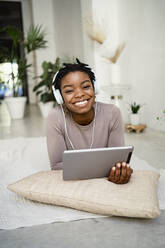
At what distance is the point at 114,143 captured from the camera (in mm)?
1812

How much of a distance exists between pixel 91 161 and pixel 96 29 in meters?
3.18

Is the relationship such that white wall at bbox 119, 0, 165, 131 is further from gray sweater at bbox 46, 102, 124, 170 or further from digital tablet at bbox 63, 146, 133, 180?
digital tablet at bbox 63, 146, 133, 180

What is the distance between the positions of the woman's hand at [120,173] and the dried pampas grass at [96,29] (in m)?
3.16

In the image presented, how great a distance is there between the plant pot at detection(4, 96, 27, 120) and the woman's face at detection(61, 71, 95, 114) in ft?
13.2

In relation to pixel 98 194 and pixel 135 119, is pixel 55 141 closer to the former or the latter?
pixel 98 194

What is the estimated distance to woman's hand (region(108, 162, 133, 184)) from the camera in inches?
56.7

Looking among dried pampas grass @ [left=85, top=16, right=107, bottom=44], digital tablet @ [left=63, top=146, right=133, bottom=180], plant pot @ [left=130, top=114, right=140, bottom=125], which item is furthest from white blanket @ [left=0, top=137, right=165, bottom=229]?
dried pampas grass @ [left=85, top=16, right=107, bottom=44]

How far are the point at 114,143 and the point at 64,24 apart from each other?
6289 mm

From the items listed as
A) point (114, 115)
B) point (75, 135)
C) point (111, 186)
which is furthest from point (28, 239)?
point (114, 115)

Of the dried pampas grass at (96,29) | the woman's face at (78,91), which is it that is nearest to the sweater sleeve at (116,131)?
the woman's face at (78,91)

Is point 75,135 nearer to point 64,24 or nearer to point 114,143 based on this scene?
point 114,143

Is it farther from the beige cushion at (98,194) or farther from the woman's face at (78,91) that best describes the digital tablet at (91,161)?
the woman's face at (78,91)

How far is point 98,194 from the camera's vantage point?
1.37 metres

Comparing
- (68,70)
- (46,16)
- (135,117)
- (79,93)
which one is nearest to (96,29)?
(135,117)
